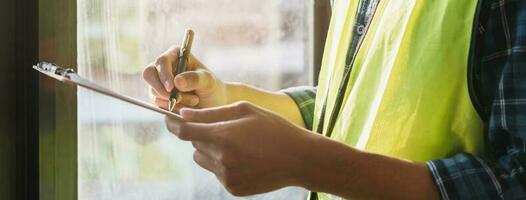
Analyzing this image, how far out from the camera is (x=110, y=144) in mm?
1023

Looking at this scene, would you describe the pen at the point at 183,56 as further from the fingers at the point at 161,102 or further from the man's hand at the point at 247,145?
the man's hand at the point at 247,145

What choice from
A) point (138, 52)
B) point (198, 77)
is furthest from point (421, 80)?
point (138, 52)

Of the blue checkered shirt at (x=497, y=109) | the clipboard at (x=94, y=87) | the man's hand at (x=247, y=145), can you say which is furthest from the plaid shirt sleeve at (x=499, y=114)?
the clipboard at (x=94, y=87)

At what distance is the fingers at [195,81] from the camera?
76cm

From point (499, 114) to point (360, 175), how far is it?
14 centimetres

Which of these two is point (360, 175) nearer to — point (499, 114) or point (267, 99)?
point (499, 114)

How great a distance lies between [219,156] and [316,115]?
1.13ft

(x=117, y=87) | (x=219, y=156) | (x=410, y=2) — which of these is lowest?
(x=117, y=87)

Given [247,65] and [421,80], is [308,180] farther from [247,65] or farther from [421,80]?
[247,65]

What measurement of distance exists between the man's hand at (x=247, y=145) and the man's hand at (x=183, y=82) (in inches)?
7.8

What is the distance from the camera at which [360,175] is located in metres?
0.57

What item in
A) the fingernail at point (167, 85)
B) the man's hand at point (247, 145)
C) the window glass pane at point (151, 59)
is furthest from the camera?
the window glass pane at point (151, 59)

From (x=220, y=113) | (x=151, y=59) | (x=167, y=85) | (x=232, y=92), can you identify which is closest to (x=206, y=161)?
(x=220, y=113)

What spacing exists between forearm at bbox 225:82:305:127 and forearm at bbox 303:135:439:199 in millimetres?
345
